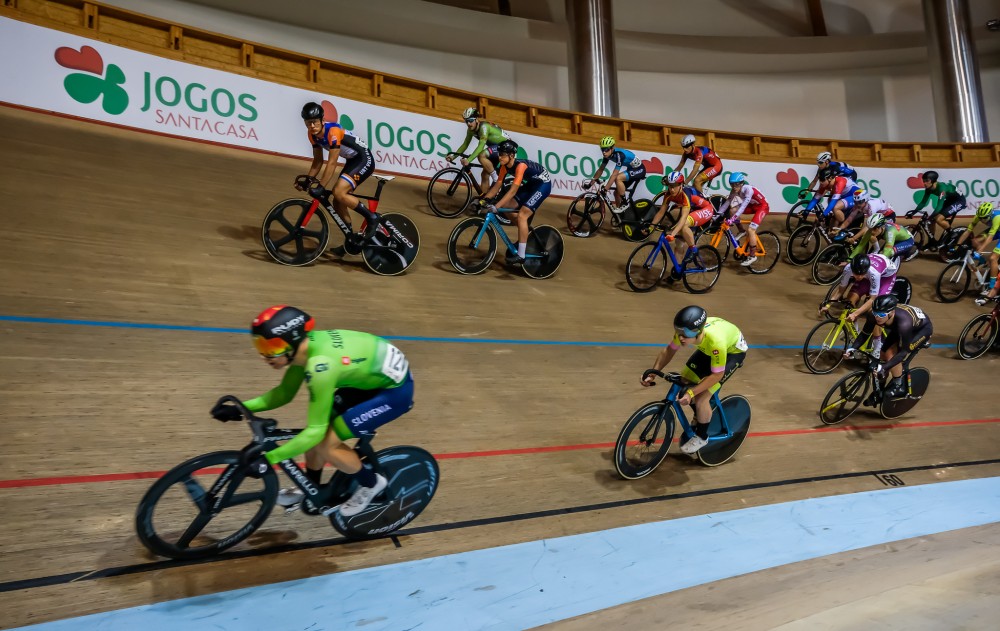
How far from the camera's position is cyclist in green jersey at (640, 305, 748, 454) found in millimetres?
3805

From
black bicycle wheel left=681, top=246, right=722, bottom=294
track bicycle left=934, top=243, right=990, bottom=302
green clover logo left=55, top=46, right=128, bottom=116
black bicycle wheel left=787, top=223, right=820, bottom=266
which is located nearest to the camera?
green clover logo left=55, top=46, right=128, bottom=116

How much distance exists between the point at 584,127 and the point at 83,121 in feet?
23.7

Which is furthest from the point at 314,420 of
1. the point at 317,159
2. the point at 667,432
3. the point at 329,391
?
the point at 317,159

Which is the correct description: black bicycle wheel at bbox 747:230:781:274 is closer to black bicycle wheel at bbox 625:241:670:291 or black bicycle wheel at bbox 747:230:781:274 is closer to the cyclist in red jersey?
the cyclist in red jersey

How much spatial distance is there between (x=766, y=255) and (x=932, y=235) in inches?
142

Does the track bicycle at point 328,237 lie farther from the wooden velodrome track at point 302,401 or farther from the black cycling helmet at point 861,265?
the black cycling helmet at point 861,265

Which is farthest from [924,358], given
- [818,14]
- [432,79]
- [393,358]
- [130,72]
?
[818,14]

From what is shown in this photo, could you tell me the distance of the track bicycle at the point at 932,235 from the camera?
10.6 metres

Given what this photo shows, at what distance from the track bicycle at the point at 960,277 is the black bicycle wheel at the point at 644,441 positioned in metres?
7.36

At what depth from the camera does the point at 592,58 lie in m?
12.9

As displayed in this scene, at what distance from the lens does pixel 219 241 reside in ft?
19.3

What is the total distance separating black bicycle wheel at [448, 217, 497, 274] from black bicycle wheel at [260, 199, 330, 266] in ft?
4.39

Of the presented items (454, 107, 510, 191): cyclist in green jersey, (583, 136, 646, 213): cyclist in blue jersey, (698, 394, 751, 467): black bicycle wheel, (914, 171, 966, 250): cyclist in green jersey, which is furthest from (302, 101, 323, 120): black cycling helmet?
(914, 171, 966, 250): cyclist in green jersey

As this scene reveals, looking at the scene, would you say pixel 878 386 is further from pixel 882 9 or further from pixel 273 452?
pixel 882 9
